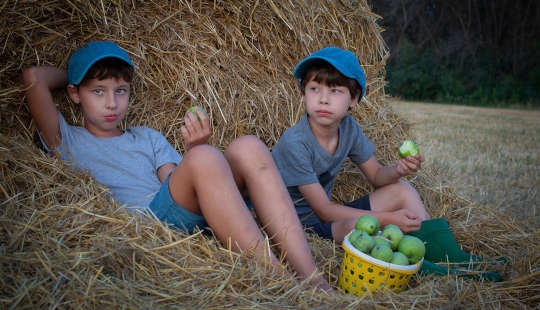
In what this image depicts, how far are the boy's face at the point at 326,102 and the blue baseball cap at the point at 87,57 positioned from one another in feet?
2.85

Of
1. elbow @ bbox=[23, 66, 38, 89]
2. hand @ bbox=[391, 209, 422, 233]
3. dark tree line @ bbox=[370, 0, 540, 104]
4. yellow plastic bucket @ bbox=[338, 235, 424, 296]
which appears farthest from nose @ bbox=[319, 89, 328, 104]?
dark tree line @ bbox=[370, 0, 540, 104]

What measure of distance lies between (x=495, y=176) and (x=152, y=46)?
2609mm

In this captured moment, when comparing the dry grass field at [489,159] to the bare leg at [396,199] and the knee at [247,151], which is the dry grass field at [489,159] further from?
the knee at [247,151]

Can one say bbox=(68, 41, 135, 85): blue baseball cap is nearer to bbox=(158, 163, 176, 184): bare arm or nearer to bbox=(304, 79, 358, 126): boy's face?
bbox=(158, 163, 176, 184): bare arm

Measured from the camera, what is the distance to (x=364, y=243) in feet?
4.48

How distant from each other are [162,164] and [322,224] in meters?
0.81

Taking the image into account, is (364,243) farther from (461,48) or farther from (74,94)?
(461,48)

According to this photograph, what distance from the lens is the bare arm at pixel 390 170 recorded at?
183cm

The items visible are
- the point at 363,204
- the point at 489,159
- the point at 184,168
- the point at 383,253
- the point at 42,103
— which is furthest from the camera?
the point at 489,159

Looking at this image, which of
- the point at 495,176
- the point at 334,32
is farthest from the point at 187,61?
the point at 495,176

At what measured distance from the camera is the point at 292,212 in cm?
151

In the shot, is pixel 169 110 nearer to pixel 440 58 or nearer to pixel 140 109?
pixel 140 109

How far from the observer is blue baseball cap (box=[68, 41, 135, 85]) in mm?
1764

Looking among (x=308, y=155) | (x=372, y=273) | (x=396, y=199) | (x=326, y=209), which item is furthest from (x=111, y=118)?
(x=396, y=199)
